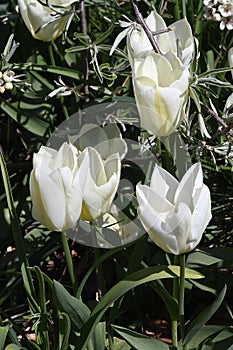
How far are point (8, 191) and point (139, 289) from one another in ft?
1.71

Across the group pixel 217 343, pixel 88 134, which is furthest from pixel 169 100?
pixel 217 343

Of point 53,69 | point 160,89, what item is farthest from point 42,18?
point 160,89

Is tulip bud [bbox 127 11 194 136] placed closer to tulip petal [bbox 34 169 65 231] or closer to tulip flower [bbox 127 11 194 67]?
tulip flower [bbox 127 11 194 67]

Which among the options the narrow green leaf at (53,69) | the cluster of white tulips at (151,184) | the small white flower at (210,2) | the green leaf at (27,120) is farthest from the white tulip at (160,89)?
the green leaf at (27,120)

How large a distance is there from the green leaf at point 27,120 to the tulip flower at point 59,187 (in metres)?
0.74

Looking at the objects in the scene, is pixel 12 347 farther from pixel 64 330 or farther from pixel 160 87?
pixel 160 87

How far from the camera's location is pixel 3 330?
1.27 meters

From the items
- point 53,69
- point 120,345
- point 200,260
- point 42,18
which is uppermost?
point 42,18

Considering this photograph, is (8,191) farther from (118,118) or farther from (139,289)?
(139,289)

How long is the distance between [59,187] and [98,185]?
11 centimetres

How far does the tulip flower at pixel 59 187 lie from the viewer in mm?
1152

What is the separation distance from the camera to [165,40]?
1.34 m

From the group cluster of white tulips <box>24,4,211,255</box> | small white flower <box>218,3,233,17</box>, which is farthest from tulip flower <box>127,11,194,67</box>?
small white flower <box>218,3,233,17</box>

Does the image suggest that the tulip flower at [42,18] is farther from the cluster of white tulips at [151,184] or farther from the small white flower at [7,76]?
the cluster of white tulips at [151,184]
